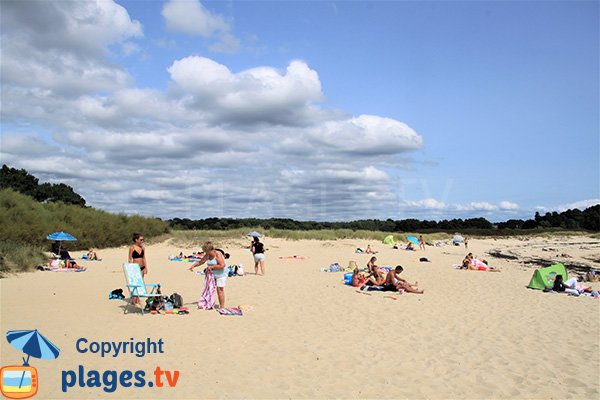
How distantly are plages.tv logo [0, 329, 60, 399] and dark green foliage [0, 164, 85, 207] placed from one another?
38300 mm

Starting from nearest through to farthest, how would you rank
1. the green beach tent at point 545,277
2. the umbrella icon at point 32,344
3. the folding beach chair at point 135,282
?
1. the umbrella icon at point 32,344
2. the folding beach chair at point 135,282
3. the green beach tent at point 545,277

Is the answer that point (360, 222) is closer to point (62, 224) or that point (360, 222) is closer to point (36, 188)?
point (36, 188)

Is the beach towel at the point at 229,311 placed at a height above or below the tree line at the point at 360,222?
below

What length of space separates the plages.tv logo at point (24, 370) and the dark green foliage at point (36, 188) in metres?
38.3

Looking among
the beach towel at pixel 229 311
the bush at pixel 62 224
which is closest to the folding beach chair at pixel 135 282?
the beach towel at pixel 229 311

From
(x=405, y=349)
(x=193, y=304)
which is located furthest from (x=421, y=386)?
(x=193, y=304)

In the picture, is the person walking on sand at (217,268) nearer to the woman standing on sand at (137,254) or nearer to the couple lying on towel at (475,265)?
the woman standing on sand at (137,254)

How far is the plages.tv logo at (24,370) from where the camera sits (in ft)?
15.2

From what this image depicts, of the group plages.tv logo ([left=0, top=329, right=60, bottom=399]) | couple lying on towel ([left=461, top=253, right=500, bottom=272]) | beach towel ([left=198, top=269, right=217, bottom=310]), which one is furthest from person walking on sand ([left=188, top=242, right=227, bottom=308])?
couple lying on towel ([left=461, top=253, right=500, bottom=272])

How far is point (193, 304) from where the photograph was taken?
9.84 meters

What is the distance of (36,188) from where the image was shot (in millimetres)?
42250

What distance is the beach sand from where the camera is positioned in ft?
17.2

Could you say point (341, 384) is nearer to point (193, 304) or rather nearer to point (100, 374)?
point (100, 374)

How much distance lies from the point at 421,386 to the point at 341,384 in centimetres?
99
